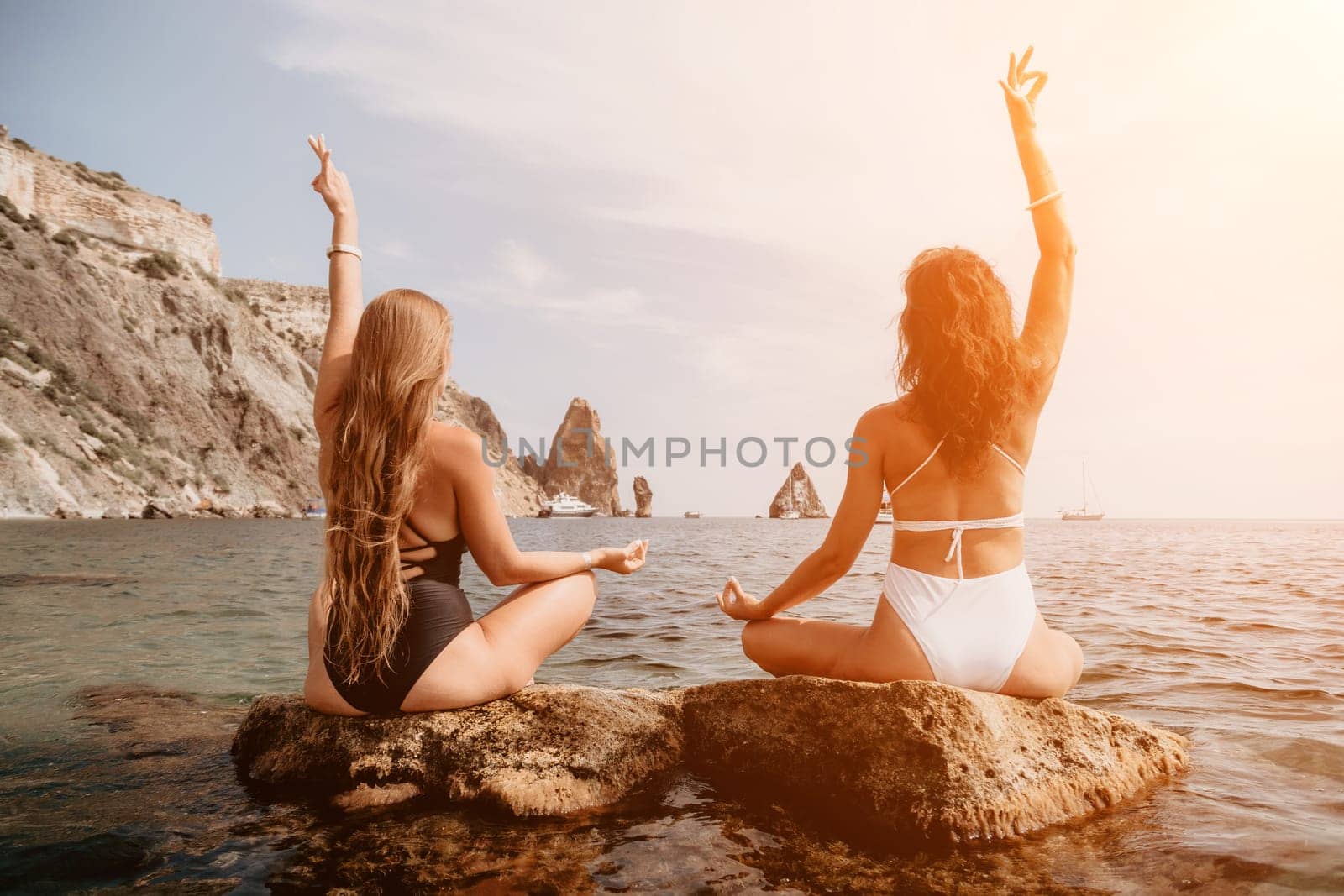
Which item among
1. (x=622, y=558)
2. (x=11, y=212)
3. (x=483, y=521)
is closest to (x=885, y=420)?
(x=622, y=558)

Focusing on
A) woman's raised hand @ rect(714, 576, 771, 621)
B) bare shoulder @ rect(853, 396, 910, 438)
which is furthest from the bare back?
woman's raised hand @ rect(714, 576, 771, 621)

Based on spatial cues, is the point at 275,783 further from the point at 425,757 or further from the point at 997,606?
the point at 997,606

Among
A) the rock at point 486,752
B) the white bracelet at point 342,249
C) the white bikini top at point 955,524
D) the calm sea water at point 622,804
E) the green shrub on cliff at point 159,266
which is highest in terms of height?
the green shrub on cliff at point 159,266

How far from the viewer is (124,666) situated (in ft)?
20.8

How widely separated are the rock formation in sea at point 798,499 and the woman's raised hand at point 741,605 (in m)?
96.4

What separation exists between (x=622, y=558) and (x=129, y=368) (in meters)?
55.1

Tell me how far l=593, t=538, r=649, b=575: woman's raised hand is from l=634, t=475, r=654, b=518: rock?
433 feet

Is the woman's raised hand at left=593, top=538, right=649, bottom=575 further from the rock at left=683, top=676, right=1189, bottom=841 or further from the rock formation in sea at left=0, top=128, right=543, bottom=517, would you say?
the rock formation in sea at left=0, top=128, right=543, bottom=517

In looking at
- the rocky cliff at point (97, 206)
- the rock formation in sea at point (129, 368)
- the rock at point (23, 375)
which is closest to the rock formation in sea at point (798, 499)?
the rock formation in sea at point (129, 368)

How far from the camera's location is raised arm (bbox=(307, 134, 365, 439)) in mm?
3295

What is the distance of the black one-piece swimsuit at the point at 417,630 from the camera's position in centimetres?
325

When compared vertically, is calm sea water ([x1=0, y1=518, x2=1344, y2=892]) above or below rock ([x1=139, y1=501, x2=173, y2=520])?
below

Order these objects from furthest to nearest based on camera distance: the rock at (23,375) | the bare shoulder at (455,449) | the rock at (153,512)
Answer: the rock at (153,512), the rock at (23,375), the bare shoulder at (455,449)

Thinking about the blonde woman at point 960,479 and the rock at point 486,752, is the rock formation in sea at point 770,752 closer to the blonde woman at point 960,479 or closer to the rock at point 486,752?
the rock at point 486,752
